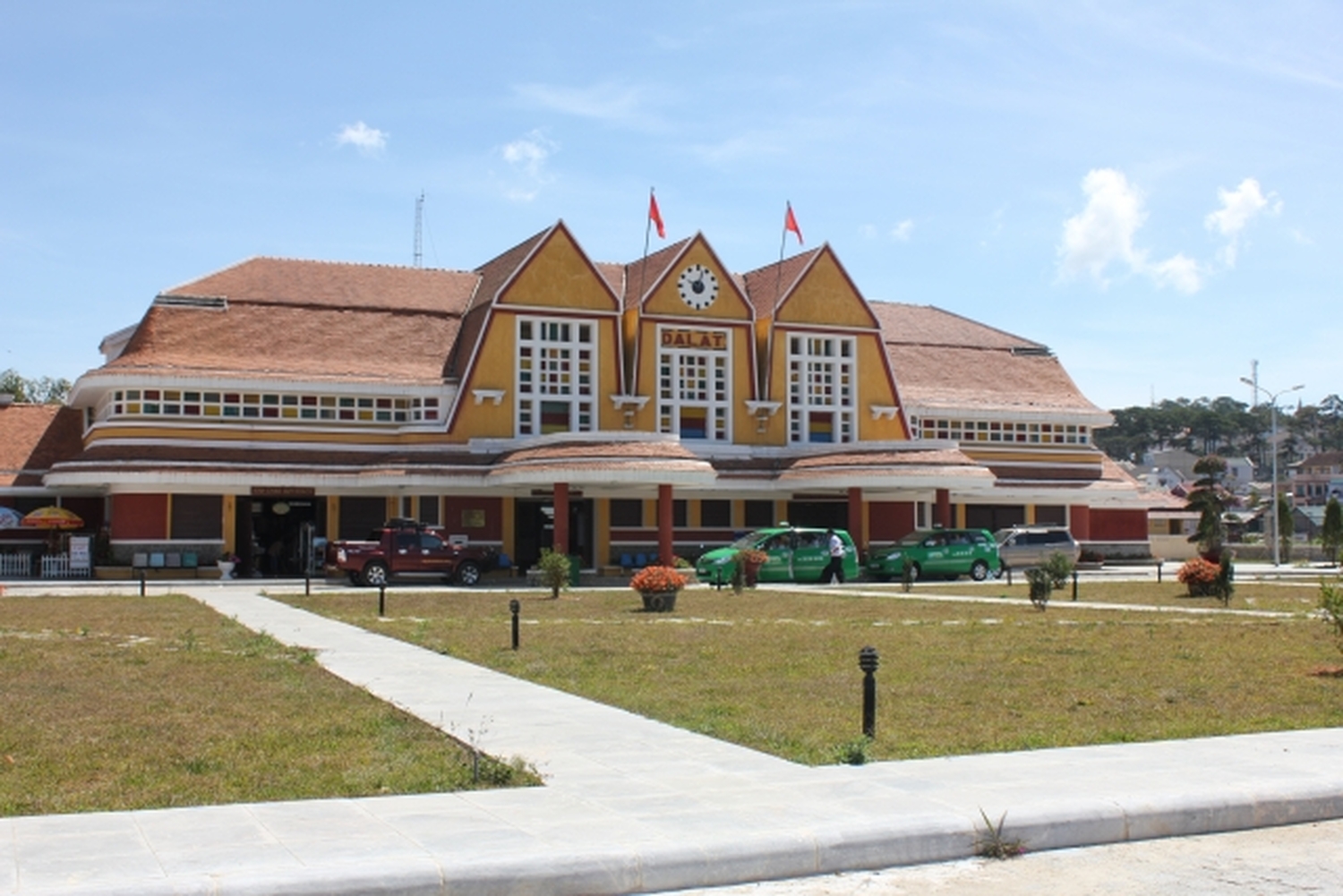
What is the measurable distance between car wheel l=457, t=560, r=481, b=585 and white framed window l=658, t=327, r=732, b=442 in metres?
11.9

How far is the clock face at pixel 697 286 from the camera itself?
49.4m

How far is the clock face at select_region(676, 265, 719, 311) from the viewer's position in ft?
162

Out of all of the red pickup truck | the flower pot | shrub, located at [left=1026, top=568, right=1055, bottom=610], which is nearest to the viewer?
shrub, located at [left=1026, top=568, right=1055, bottom=610]

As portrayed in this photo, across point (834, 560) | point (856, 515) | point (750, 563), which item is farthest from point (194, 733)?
point (856, 515)

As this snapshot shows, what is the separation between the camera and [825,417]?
51.8m

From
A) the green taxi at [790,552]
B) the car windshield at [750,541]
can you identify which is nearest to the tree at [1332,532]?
the green taxi at [790,552]

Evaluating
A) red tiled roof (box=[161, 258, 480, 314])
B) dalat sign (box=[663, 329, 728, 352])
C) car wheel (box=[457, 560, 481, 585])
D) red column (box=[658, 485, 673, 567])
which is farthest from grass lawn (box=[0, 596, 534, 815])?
dalat sign (box=[663, 329, 728, 352])

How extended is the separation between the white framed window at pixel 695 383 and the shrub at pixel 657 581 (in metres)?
21.3

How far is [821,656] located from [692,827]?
1009 cm

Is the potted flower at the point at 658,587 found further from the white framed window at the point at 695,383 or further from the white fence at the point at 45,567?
the white fence at the point at 45,567

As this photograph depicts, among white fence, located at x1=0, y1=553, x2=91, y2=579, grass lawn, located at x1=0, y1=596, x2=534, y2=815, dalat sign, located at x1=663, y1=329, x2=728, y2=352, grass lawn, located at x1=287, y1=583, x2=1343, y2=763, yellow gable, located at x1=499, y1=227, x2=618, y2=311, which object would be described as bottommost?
grass lawn, located at x1=287, y1=583, x2=1343, y2=763

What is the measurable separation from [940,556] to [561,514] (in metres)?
12.2

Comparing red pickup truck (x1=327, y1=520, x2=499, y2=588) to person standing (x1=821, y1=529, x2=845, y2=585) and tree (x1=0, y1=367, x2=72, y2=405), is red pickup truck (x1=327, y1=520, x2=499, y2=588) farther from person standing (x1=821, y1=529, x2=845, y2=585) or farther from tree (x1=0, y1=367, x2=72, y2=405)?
tree (x1=0, y1=367, x2=72, y2=405)

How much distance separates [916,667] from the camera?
17.3 metres
